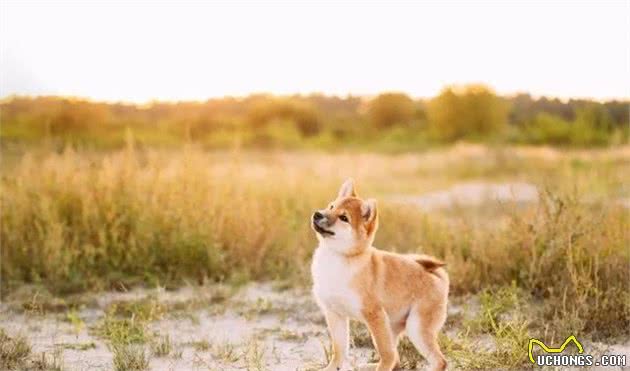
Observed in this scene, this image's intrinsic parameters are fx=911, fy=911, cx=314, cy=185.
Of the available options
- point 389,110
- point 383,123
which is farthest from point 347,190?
point 389,110

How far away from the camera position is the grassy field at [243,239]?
6816 millimetres

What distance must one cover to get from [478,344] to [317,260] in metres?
1.63

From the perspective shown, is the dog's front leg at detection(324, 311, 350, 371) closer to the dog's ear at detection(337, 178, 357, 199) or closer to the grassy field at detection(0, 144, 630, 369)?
the dog's ear at detection(337, 178, 357, 199)

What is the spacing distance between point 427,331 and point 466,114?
38692mm

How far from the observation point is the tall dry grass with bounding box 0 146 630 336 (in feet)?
24.1

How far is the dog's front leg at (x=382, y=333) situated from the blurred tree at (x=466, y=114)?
38.5 meters

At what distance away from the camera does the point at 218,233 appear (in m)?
8.62

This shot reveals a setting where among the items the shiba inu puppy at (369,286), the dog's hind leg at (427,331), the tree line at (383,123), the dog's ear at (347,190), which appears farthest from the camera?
the tree line at (383,123)

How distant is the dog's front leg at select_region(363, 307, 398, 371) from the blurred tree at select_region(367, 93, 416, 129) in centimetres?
4673

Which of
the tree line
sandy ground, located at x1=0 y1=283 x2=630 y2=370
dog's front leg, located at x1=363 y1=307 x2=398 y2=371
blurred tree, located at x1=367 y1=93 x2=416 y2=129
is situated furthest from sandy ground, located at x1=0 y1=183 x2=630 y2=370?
blurred tree, located at x1=367 y1=93 x2=416 y2=129

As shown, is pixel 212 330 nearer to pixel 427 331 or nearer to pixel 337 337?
pixel 337 337

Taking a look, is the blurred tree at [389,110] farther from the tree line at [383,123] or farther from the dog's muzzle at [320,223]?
the dog's muzzle at [320,223]

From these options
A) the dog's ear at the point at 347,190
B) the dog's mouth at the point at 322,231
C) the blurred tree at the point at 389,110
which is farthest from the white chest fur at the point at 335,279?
the blurred tree at the point at 389,110

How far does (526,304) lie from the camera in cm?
673
